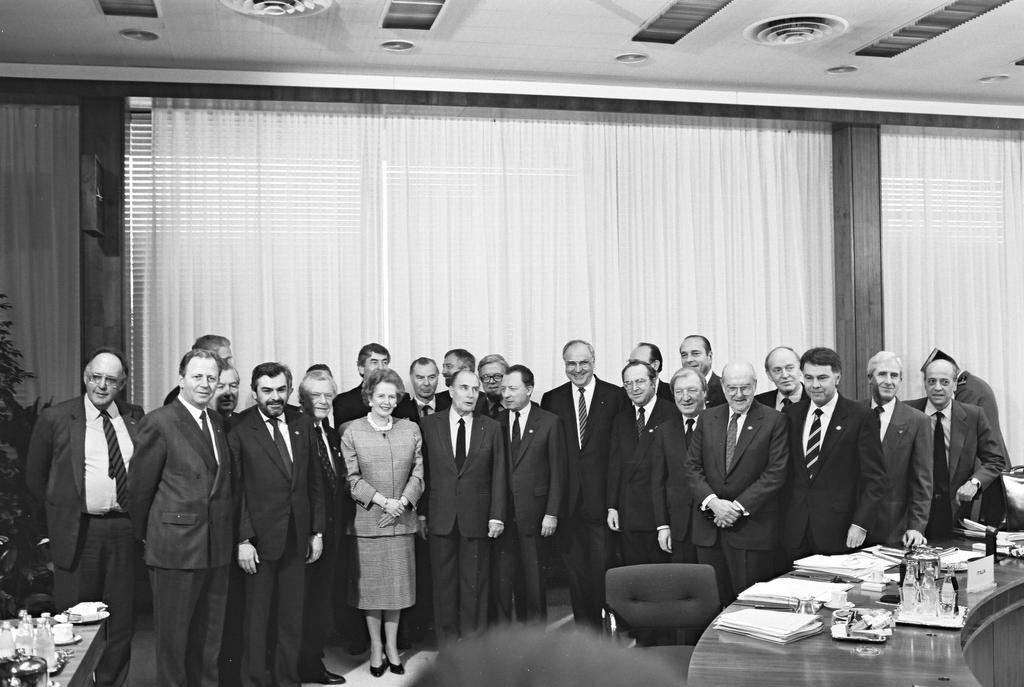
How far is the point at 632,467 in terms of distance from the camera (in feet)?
19.6

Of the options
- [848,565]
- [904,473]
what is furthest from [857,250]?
[848,565]

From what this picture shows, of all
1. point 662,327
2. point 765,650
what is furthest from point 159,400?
point 765,650

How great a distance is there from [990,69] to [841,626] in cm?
547

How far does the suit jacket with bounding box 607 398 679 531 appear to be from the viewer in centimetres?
595

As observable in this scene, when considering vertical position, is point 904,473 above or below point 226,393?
below

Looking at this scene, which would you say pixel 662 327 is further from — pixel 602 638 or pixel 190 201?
pixel 602 638

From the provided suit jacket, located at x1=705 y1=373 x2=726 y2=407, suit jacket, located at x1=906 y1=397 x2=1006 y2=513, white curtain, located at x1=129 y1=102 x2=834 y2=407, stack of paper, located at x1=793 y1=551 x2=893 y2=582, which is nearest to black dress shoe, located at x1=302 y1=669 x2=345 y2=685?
white curtain, located at x1=129 y1=102 x2=834 y2=407

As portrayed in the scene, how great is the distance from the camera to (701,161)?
797 centimetres

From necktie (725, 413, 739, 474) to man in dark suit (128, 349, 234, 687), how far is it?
95.7 inches

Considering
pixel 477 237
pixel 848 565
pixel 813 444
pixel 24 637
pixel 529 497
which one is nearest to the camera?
pixel 24 637

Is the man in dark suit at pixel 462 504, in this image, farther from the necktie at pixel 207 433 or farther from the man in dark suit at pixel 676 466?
the necktie at pixel 207 433

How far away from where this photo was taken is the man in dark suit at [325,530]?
17.8 ft

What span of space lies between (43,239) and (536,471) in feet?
11.6

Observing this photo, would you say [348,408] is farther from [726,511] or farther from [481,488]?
[726,511]
